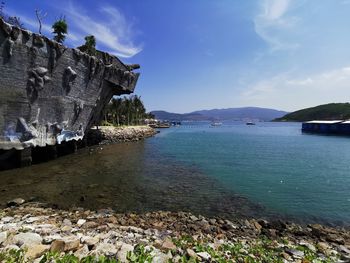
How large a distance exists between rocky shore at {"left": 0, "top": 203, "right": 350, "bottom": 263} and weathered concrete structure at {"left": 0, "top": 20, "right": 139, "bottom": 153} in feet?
39.2

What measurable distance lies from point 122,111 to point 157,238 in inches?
3373

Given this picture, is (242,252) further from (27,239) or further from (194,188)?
(194,188)


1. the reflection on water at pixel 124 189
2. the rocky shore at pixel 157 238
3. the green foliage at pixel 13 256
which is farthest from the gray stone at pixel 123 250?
the reflection on water at pixel 124 189

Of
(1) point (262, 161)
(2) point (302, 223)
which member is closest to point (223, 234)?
(2) point (302, 223)

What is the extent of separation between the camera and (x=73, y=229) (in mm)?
10266

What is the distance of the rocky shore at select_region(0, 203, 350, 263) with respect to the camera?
7.58 m

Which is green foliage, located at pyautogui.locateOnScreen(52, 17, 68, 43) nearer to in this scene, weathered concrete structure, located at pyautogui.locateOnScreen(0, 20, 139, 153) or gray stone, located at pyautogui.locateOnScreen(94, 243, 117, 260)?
weathered concrete structure, located at pyautogui.locateOnScreen(0, 20, 139, 153)

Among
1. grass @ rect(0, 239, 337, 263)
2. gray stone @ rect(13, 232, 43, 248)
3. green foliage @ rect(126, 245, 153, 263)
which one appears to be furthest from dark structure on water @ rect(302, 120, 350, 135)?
gray stone @ rect(13, 232, 43, 248)

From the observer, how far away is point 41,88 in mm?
26938

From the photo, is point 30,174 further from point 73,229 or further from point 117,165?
point 73,229

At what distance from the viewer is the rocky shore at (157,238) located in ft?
24.9

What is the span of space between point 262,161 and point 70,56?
2761 centimetres

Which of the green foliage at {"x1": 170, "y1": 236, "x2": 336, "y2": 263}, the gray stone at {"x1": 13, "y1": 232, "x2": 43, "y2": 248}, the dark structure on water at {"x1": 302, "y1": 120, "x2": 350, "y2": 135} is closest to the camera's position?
the gray stone at {"x1": 13, "y1": 232, "x2": 43, "y2": 248}

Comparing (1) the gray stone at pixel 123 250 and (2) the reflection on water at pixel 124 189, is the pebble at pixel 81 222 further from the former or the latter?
(2) the reflection on water at pixel 124 189
